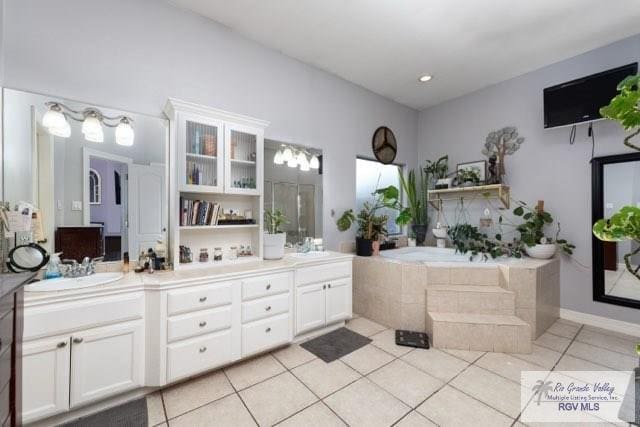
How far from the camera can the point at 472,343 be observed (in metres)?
2.28

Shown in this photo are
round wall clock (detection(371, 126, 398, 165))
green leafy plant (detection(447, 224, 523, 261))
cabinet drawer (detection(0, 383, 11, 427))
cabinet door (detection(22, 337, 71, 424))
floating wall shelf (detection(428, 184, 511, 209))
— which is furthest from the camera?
round wall clock (detection(371, 126, 398, 165))

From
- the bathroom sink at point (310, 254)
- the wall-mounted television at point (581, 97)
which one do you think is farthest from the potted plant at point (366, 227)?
the wall-mounted television at point (581, 97)

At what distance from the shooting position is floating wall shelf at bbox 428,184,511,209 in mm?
3311

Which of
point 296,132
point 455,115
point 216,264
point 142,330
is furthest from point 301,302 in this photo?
point 455,115

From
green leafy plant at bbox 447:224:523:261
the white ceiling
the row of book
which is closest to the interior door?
the row of book

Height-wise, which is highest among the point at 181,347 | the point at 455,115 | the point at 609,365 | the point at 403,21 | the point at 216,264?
the point at 403,21

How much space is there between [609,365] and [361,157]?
122 inches

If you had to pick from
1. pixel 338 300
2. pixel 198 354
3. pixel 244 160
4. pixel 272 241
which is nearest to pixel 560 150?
pixel 338 300

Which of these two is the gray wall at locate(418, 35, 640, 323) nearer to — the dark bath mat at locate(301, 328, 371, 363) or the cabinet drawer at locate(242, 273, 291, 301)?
the dark bath mat at locate(301, 328, 371, 363)

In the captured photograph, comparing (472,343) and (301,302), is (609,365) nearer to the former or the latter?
(472,343)

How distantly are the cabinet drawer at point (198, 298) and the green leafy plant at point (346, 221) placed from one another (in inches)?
67.2

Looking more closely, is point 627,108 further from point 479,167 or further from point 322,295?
point 479,167

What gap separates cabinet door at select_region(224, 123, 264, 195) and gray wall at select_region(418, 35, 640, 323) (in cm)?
312

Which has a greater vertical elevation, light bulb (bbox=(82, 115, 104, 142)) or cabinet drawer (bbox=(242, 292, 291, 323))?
light bulb (bbox=(82, 115, 104, 142))
